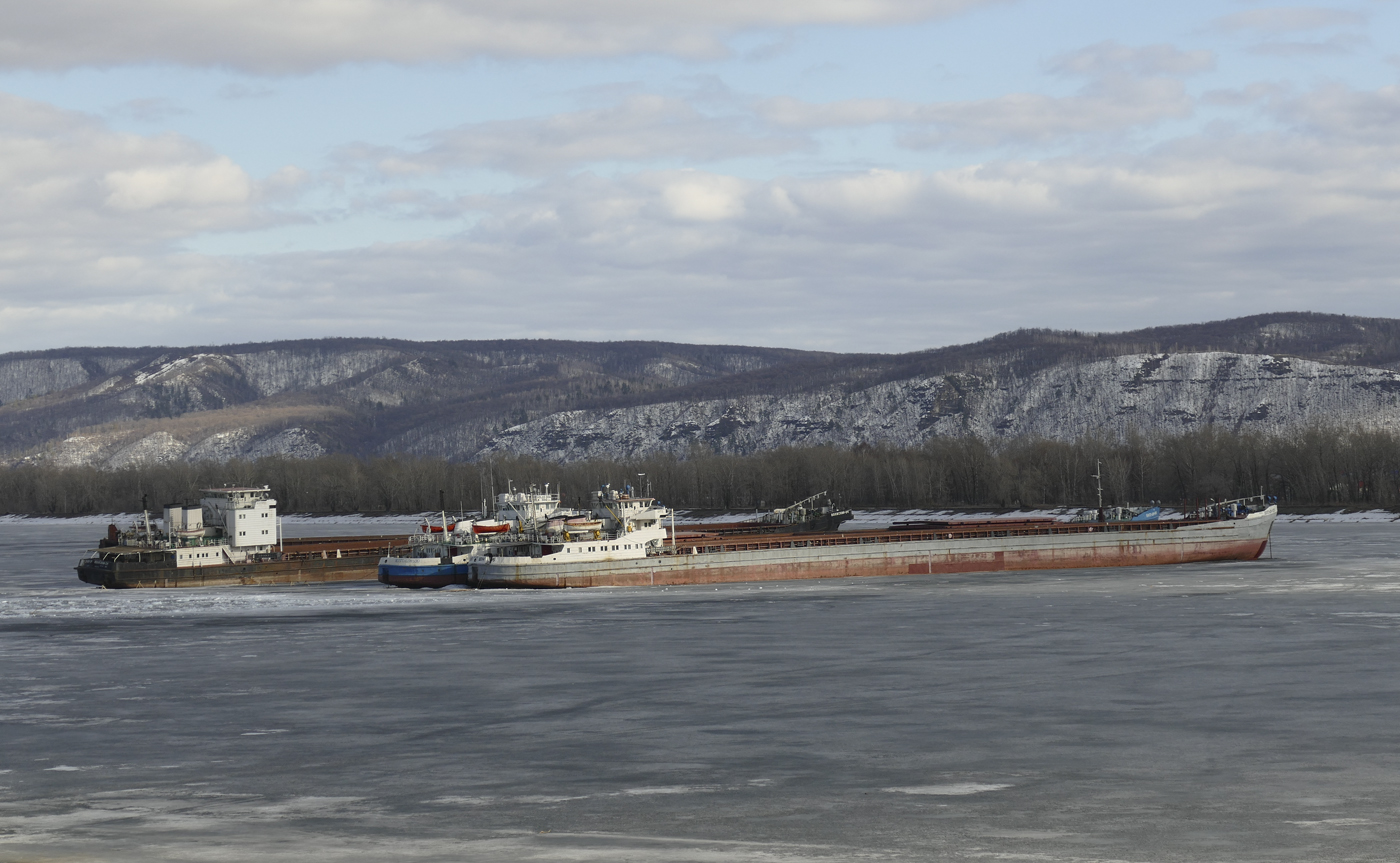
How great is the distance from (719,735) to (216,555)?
242 ft

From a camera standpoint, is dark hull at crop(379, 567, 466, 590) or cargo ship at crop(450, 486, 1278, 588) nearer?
cargo ship at crop(450, 486, 1278, 588)

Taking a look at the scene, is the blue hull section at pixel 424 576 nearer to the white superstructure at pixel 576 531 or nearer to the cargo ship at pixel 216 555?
the white superstructure at pixel 576 531

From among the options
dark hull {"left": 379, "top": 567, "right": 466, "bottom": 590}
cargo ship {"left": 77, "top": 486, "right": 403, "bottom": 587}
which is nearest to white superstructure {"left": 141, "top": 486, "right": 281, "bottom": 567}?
cargo ship {"left": 77, "top": 486, "right": 403, "bottom": 587}

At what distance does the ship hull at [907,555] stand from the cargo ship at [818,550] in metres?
0.07

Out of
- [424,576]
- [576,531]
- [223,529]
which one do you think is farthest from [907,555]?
[223,529]

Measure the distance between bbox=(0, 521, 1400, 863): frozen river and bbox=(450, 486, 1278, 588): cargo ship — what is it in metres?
21.5

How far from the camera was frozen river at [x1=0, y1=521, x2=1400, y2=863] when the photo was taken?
75.7 feet

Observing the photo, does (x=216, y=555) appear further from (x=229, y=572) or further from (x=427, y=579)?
(x=427, y=579)

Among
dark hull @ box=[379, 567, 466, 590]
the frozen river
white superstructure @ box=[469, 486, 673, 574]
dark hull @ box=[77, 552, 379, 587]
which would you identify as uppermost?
white superstructure @ box=[469, 486, 673, 574]

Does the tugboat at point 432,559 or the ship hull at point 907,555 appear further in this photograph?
the tugboat at point 432,559

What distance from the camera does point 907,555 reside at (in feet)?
311

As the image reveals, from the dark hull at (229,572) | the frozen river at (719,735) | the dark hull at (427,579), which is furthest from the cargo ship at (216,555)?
the frozen river at (719,735)

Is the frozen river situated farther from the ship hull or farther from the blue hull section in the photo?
the blue hull section

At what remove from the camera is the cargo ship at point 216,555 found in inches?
3669
